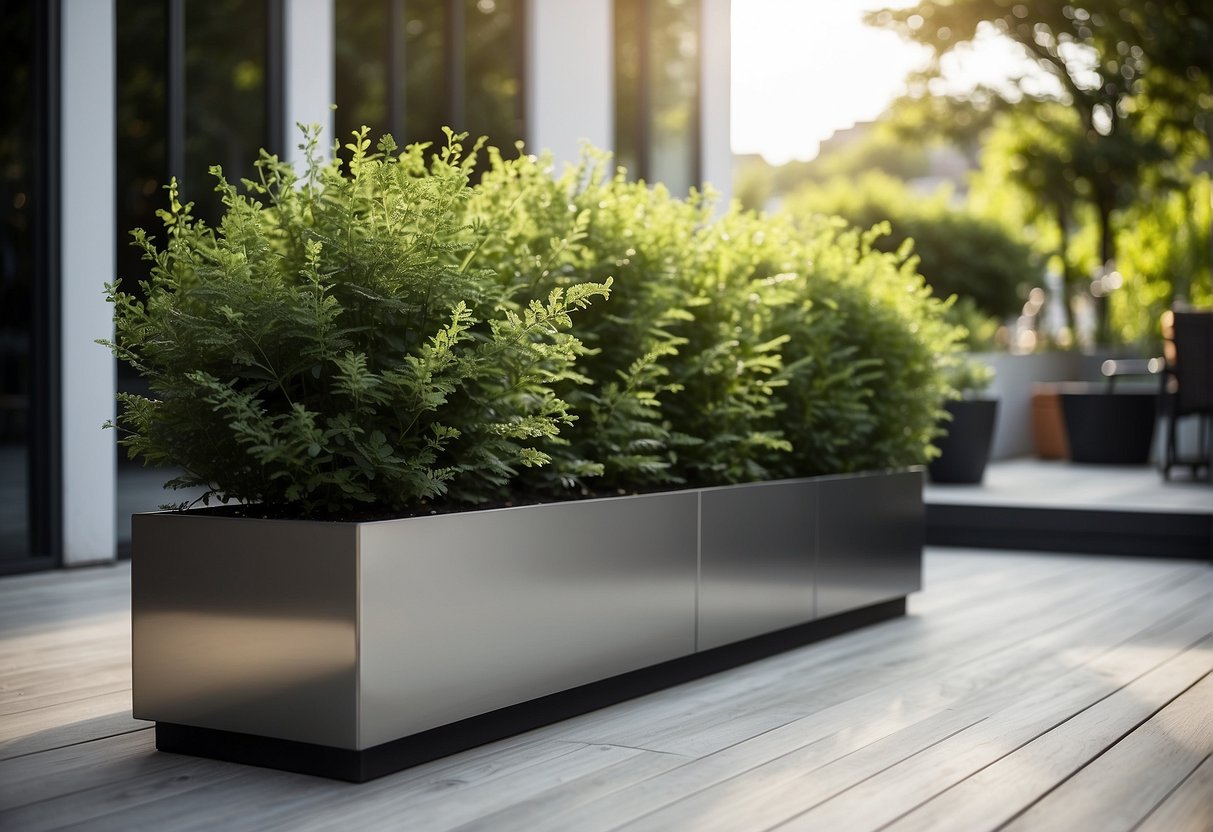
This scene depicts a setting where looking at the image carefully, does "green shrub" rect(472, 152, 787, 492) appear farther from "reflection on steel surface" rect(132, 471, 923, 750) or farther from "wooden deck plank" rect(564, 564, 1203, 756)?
"wooden deck plank" rect(564, 564, 1203, 756)

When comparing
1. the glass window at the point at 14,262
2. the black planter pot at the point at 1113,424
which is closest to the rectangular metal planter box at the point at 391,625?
the glass window at the point at 14,262

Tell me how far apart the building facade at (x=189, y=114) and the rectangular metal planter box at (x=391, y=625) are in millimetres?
3162

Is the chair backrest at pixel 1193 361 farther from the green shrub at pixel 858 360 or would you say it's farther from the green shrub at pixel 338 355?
the green shrub at pixel 338 355

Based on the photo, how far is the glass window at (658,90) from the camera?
9312 millimetres

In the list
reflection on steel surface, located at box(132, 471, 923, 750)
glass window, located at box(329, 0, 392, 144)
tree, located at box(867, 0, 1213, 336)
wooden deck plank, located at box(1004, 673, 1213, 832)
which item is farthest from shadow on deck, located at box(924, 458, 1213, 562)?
tree, located at box(867, 0, 1213, 336)

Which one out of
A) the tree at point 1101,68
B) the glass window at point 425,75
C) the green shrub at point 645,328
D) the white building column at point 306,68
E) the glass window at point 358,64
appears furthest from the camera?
the tree at point 1101,68

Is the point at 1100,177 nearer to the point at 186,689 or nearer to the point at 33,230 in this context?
the point at 33,230

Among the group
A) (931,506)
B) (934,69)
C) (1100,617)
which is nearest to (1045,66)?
(934,69)

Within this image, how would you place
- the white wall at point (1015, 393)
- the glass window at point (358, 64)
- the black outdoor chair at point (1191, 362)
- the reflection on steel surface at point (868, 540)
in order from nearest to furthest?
the reflection on steel surface at point (868, 540) < the black outdoor chair at point (1191, 362) < the glass window at point (358, 64) < the white wall at point (1015, 393)

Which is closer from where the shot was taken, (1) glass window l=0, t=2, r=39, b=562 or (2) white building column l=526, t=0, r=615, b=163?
(1) glass window l=0, t=2, r=39, b=562

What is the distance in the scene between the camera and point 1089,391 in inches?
415

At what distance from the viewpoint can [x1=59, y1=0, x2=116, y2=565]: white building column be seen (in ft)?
19.4

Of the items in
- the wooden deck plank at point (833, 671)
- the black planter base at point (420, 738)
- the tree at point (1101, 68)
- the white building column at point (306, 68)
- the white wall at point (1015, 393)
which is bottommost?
the wooden deck plank at point (833, 671)

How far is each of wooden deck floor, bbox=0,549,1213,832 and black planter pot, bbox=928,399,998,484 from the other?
399 centimetres
